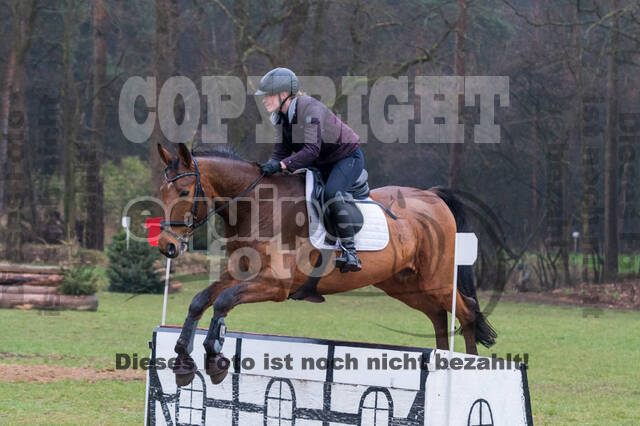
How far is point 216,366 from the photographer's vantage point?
4555 millimetres

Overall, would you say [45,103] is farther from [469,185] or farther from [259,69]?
[469,185]

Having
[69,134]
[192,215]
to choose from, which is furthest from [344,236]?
[69,134]

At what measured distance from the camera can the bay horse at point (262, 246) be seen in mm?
4613

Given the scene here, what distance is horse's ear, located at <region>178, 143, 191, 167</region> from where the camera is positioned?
4.71 meters

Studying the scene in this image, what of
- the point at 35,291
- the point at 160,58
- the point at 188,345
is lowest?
the point at 35,291

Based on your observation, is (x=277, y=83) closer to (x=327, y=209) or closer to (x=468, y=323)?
(x=327, y=209)

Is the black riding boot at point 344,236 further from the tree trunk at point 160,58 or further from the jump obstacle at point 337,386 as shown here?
the tree trunk at point 160,58

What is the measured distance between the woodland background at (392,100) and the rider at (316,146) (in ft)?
33.9

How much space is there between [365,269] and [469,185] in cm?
2253

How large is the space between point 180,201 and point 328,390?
138 centimetres

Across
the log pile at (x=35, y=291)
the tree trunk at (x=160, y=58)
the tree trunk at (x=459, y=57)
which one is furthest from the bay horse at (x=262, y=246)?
the tree trunk at (x=459, y=57)

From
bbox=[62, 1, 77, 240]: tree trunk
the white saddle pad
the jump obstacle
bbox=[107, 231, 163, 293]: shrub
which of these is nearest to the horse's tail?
the white saddle pad

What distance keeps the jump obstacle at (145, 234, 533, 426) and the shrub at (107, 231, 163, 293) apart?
37.4 ft

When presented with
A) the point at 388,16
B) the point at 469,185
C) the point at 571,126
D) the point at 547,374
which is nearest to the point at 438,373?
the point at 547,374
